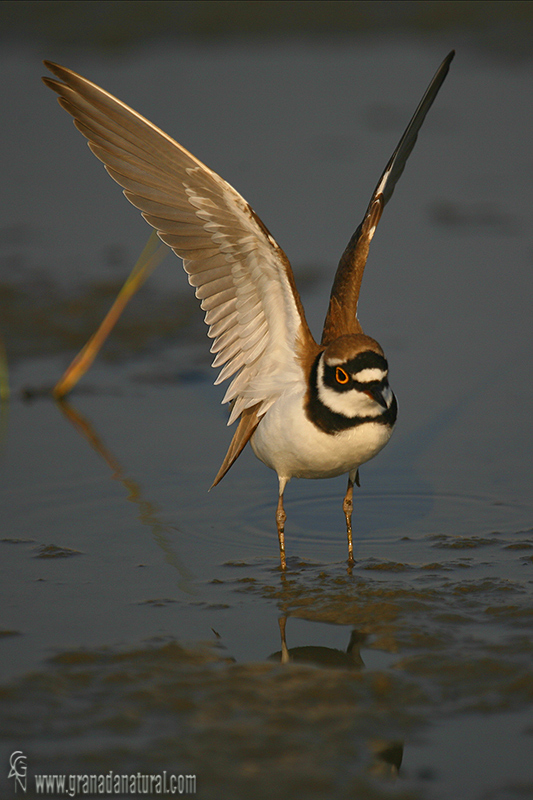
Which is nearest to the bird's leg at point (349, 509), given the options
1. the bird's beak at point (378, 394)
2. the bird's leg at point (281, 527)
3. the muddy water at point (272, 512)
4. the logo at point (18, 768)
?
the muddy water at point (272, 512)

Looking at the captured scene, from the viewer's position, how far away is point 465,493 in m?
6.48

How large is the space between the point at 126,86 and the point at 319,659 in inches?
480

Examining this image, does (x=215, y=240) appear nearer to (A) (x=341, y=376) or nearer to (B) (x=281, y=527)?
(A) (x=341, y=376)

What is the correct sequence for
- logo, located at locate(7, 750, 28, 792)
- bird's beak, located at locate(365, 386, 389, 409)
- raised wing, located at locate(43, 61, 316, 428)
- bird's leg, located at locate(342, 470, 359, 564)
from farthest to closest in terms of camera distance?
bird's leg, located at locate(342, 470, 359, 564), raised wing, located at locate(43, 61, 316, 428), bird's beak, located at locate(365, 386, 389, 409), logo, located at locate(7, 750, 28, 792)

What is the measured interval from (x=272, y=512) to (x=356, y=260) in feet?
5.31

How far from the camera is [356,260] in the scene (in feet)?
20.6

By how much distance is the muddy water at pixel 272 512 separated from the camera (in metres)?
3.97

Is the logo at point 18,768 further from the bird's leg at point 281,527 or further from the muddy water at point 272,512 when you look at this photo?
the bird's leg at point 281,527

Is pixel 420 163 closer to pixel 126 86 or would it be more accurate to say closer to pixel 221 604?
pixel 126 86

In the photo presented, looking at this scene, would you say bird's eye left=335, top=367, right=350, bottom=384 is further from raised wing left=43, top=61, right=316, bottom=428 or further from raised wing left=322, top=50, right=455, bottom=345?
raised wing left=322, top=50, right=455, bottom=345

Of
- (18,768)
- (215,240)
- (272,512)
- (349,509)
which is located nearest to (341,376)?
(349,509)

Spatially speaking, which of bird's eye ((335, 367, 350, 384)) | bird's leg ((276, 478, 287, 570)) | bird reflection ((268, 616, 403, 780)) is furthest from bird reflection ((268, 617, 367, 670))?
bird's eye ((335, 367, 350, 384))

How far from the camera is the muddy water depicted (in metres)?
3.97

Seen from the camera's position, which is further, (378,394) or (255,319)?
(255,319)
